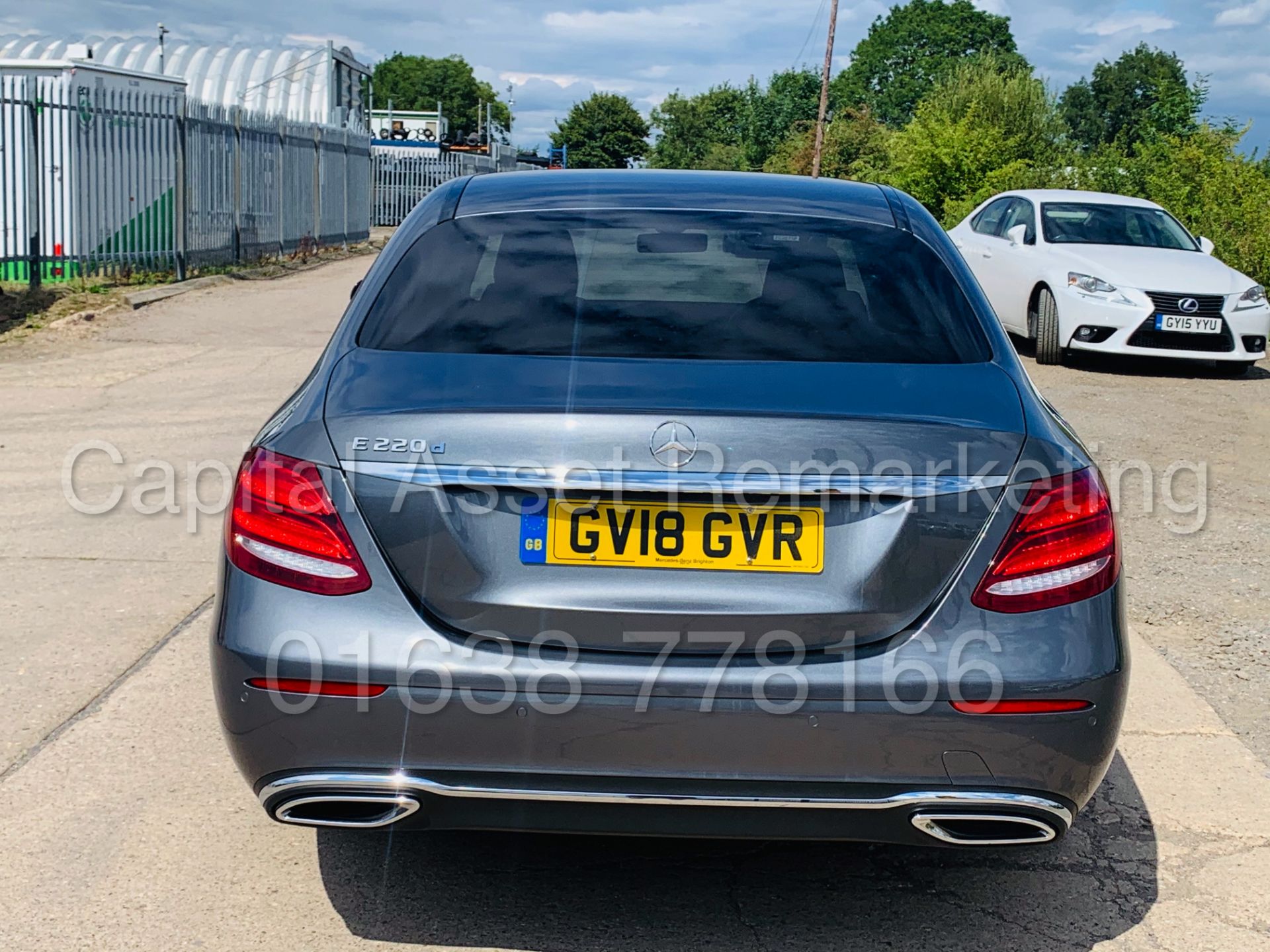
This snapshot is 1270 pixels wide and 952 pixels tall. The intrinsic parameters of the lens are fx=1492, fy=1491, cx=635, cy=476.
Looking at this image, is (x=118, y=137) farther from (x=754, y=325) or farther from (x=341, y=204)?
(x=754, y=325)

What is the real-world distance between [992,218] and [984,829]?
13210 mm

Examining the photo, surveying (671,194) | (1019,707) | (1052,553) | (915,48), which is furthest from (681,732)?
(915,48)

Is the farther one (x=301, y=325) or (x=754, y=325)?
(x=301, y=325)

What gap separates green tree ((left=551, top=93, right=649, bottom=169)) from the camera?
5482 inches

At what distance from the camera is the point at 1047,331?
43.4ft

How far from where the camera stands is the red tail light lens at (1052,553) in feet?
9.21

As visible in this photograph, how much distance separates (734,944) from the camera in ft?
10.3

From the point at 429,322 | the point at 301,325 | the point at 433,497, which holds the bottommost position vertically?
the point at 301,325

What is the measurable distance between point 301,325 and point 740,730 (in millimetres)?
12668

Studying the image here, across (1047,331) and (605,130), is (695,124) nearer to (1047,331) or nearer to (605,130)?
(605,130)

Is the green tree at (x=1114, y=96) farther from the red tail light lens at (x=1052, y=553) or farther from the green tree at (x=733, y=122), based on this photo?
the red tail light lens at (x=1052, y=553)

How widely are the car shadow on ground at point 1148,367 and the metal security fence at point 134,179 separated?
972 cm

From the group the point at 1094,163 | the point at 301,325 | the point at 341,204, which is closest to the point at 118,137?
the point at 301,325

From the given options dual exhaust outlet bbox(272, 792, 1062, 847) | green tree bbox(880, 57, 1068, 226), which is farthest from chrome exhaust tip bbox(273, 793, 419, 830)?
green tree bbox(880, 57, 1068, 226)
